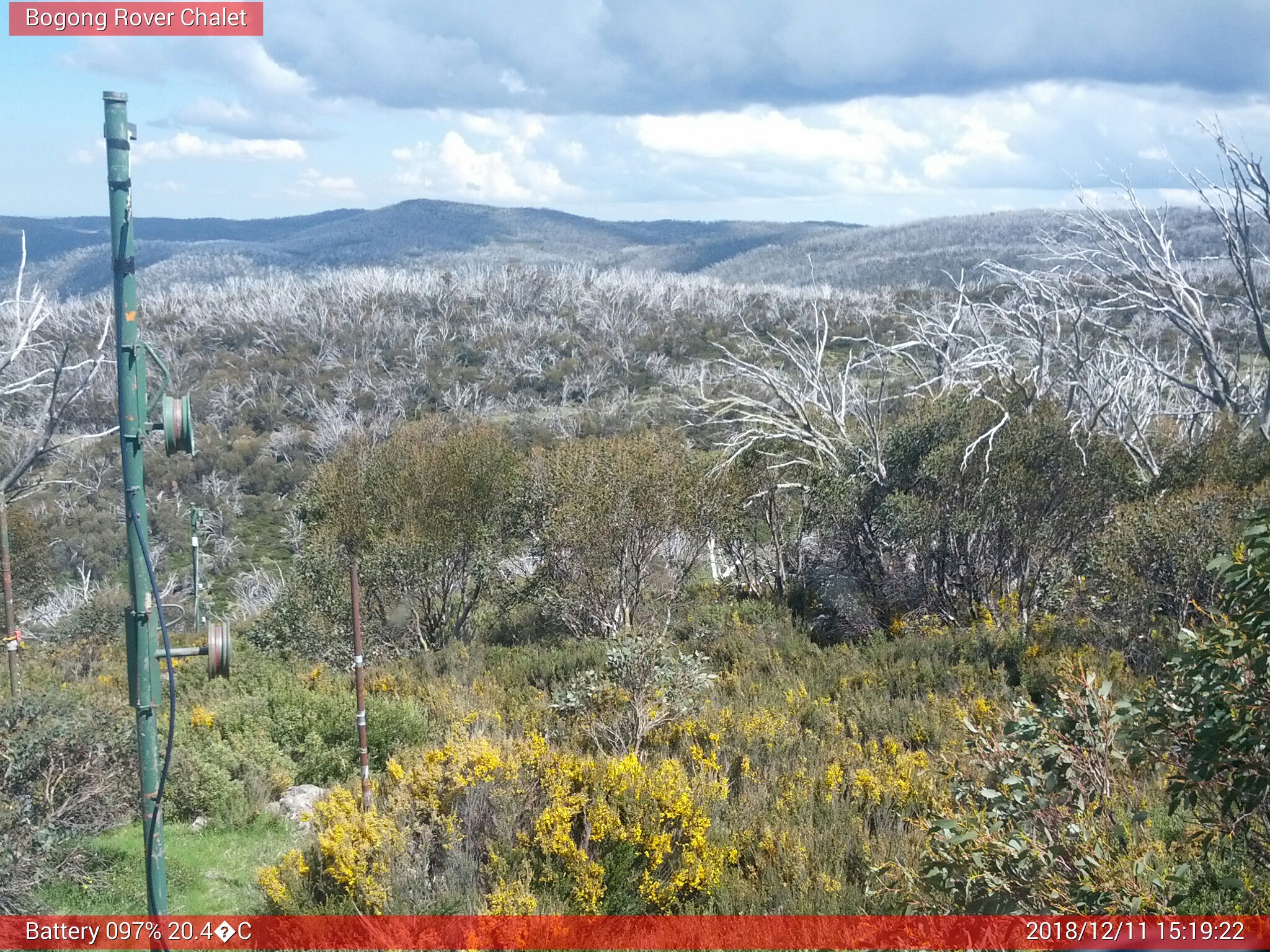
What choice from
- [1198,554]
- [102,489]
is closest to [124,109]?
[1198,554]

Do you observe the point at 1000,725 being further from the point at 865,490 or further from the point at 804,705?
the point at 865,490

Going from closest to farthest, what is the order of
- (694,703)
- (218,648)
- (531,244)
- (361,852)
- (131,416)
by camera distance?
(131,416)
(218,648)
(361,852)
(694,703)
(531,244)

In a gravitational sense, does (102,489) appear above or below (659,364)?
below

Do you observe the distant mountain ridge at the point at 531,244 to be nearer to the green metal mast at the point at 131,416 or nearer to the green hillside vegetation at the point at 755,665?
the green hillside vegetation at the point at 755,665

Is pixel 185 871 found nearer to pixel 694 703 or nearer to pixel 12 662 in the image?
pixel 12 662

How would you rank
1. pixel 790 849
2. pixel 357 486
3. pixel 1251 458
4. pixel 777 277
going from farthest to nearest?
pixel 777 277 → pixel 357 486 → pixel 1251 458 → pixel 790 849

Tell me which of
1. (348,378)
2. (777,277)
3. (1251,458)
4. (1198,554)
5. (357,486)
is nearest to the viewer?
(1198,554)

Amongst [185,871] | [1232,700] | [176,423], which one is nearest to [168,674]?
[176,423]
